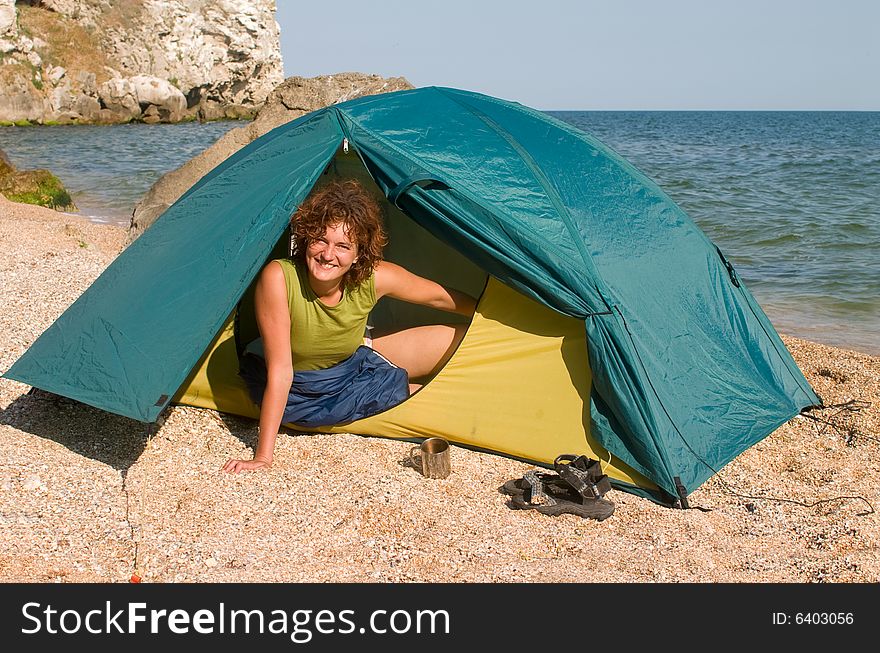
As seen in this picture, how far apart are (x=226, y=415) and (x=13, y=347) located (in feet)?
6.36

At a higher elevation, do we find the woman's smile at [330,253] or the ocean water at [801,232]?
the woman's smile at [330,253]

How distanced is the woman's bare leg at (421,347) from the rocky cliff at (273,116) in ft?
17.7

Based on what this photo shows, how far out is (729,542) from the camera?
3.80 m

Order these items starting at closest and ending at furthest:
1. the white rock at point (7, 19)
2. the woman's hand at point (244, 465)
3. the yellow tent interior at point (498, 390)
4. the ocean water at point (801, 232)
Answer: the woman's hand at point (244, 465) → the yellow tent interior at point (498, 390) → the ocean water at point (801, 232) → the white rock at point (7, 19)

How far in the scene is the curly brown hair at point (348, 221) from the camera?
415cm

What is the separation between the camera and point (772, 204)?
15.5m

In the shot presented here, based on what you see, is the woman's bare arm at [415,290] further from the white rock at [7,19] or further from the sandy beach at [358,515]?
the white rock at [7,19]

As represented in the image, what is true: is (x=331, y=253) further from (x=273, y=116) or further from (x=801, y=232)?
(x=801, y=232)

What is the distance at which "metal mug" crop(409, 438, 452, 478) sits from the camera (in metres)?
4.24

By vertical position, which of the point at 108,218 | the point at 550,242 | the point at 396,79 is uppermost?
the point at 396,79

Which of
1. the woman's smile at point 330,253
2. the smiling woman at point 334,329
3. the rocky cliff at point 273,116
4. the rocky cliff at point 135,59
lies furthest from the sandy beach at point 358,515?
the rocky cliff at point 135,59

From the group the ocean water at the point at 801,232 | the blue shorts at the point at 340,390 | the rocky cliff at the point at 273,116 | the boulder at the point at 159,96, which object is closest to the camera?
the blue shorts at the point at 340,390

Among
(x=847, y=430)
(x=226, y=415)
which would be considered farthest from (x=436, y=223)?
(x=847, y=430)
